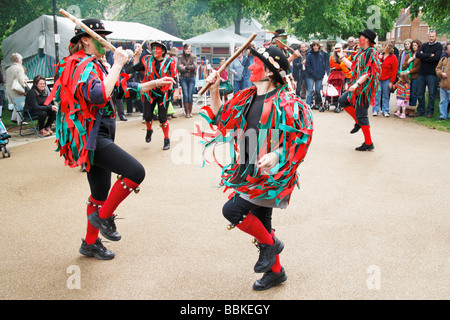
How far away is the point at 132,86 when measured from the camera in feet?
13.1

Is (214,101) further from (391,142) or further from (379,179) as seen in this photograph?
(391,142)

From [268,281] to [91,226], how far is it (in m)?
1.59

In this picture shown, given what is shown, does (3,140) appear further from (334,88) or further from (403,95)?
(403,95)

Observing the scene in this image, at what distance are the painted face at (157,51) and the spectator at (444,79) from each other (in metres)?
6.94

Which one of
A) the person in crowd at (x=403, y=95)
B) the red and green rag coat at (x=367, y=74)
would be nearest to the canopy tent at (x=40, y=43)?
the red and green rag coat at (x=367, y=74)

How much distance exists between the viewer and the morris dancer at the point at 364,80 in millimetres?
7523

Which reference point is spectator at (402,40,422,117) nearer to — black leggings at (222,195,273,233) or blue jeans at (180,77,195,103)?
blue jeans at (180,77,195,103)

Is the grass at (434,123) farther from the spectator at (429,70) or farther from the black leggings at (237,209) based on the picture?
the black leggings at (237,209)

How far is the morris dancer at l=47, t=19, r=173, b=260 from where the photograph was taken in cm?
341

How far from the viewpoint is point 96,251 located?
3893 millimetres

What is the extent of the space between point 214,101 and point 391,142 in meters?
6.29

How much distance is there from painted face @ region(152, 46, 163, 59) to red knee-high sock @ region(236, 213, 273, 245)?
562 cm

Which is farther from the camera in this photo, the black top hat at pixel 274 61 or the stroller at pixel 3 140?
the stroller at pixel 3 140

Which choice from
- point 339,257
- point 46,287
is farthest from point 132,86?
point 339,257
